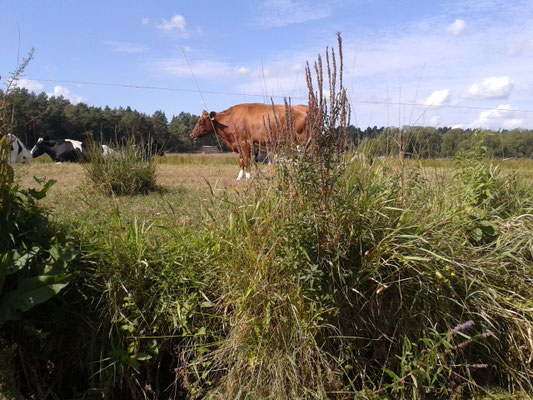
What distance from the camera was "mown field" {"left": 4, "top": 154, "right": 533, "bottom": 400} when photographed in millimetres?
2557

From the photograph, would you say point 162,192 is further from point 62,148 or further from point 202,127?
point 62,148

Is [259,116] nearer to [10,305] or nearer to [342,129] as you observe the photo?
[342,129]

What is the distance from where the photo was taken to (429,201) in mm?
3590

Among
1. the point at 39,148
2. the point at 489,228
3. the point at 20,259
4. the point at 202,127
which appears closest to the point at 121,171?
the point at 20,259

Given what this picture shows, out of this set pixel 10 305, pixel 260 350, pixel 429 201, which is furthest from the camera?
pixel 429 201

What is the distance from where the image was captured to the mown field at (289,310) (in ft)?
8.39

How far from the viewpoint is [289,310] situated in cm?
259

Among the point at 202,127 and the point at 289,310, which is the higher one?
the point at 202,127

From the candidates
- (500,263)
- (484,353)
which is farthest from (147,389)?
(500,263)

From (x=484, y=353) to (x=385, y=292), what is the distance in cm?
78

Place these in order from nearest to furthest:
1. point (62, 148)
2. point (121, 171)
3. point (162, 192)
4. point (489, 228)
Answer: point (489, 228) → point (121, 171) → point (162, 192) → point (62, 148)

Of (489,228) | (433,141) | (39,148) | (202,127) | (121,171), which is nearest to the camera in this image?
(489,228)

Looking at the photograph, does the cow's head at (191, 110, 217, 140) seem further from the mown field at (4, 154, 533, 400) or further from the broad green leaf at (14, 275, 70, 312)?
the broad green leaf at (14, 275, 70, 312)

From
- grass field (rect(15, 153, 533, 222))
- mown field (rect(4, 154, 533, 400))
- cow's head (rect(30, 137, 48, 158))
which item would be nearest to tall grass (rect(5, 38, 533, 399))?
mown field (rect(4, 154, 533, 400))
